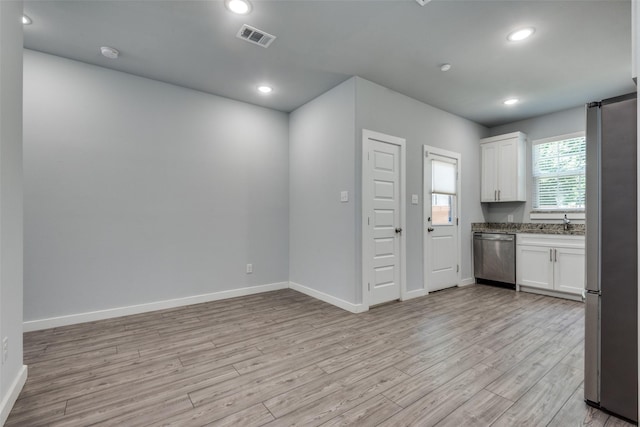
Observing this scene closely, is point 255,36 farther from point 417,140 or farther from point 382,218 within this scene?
point 417,140

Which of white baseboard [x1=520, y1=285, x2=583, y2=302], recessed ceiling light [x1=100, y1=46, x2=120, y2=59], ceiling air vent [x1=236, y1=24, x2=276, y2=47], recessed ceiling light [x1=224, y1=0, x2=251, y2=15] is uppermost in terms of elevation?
recessed ceiling light [x1=224, y1=0, x2=251, y2=15]

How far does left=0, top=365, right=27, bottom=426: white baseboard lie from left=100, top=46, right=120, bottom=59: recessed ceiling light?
9.41 feet

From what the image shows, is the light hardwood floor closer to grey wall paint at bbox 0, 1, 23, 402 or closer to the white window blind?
grey wall paint at bbox 0, 1, 23, 402

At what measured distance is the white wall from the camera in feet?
5.36

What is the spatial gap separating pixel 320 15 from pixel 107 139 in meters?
2.71

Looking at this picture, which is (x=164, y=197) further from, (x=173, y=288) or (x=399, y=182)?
(x=399, y=182)

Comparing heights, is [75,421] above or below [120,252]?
below

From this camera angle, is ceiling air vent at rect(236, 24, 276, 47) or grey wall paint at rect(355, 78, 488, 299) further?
grey wall paint at rect(355, 78, 488, 299)

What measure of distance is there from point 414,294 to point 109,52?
4.63 meters

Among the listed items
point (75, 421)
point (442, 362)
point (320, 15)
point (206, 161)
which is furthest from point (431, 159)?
point (75, 421)

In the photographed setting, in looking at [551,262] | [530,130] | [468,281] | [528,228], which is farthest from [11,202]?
[530,130]

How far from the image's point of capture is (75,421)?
1.62 metres

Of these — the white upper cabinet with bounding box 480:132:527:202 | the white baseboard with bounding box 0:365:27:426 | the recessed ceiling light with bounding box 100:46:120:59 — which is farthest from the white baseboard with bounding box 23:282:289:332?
the white upper cabinet with bounding box 480:132:527:202

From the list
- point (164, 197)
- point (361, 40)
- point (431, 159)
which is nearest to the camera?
point (361, 40)
